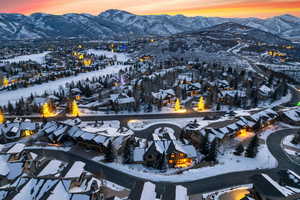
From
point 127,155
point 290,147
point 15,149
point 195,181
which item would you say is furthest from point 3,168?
point 290,147

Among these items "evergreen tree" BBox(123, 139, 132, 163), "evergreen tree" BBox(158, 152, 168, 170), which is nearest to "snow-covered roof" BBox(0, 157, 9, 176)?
"evergreen tree" BBox(123, 139, 132, 163)

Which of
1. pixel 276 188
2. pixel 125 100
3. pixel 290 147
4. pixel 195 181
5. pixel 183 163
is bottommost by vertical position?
pixel 195 181

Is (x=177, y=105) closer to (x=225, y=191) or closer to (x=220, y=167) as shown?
(x=220, y=167)

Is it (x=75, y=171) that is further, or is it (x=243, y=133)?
(x=243, y=133)

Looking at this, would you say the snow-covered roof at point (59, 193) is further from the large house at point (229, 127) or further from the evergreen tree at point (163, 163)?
the large house at point (229, 127)

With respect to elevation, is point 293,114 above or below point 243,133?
above

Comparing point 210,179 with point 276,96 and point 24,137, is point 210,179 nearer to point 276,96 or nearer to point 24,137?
point 24,137
